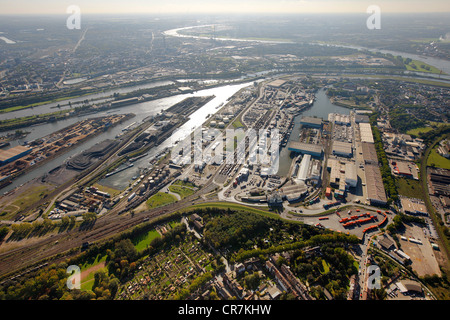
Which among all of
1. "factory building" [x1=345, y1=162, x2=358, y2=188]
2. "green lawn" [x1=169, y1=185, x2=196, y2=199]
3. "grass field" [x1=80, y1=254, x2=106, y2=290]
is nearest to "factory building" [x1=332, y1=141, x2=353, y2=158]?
"factory building" [x1=345, y1=162, x2=358, y2=188]

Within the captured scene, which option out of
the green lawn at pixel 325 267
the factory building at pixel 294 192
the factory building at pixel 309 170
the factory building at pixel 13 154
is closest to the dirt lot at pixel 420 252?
the green lawn at pixel 325 267

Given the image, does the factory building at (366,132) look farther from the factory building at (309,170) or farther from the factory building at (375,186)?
the factory building at (309,170)

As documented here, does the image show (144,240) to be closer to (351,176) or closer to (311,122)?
(351,176)

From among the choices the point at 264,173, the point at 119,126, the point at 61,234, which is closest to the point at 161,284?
the point at 61,234

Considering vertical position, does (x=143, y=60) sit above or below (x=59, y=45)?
below

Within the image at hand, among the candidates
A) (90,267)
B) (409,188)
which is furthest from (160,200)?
(409,188)

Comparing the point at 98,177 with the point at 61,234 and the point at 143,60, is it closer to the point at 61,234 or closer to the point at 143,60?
the point at 61,234
